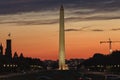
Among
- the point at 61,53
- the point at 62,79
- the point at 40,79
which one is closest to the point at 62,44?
the point at 61,53

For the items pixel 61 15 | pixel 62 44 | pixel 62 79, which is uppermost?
pixel 61 15

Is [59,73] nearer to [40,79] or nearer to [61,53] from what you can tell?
[61,53]

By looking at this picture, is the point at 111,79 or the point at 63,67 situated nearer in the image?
the point at 111,79

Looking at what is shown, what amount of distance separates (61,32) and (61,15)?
17.5ft

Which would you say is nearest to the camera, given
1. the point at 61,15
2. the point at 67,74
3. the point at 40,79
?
the point at 40,79

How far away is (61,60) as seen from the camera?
149 m

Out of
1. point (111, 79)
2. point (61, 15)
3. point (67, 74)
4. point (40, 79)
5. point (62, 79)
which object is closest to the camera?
point (111, 79)

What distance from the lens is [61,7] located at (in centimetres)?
14412

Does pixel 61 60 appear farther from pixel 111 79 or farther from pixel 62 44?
pixel 111 79

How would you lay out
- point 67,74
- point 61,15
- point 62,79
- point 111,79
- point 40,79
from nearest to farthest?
point 111,79 < point 40,79 < point 62,79 < point 67,74 < point 61,15

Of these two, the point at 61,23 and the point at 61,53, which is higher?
the point at 61,23

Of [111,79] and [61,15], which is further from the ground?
[61,15]

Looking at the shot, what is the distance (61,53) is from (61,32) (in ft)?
23.7

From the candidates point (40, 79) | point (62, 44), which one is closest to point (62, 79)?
point (40, 79)
